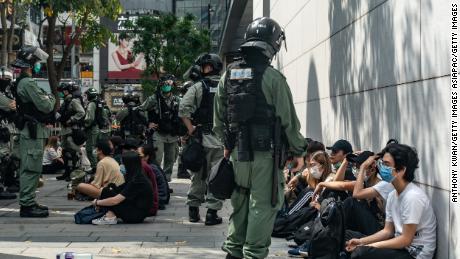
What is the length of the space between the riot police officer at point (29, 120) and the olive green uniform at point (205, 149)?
183 cm

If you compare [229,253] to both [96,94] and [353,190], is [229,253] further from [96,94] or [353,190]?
[96,94]

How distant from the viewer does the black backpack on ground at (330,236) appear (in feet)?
19.6

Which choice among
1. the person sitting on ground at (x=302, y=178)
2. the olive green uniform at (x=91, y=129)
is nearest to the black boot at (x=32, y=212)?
the person sitting on ground at (x=302, y=178)

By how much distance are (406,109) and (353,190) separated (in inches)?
36.9

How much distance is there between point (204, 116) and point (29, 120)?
90.0 inches

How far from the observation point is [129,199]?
884cm

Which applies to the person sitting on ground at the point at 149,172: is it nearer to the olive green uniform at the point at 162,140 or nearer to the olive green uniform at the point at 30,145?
the olive green uniform at the point at 30,145

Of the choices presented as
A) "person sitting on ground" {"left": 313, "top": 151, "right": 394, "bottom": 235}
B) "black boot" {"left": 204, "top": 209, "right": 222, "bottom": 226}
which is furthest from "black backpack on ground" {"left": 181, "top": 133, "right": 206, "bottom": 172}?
"person sitting on ground" {"left": 313, "top": 151, "right": 394, "bottom": 235}

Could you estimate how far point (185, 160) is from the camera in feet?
26.6

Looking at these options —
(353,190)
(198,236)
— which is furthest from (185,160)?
(353,190)

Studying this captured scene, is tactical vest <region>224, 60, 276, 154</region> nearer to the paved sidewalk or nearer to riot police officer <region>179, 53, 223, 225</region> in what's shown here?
the paved sidewalk

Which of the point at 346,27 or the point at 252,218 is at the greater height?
the point at 346,27

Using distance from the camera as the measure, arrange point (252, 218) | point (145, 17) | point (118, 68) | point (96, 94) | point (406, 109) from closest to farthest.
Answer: point (252, 218) → point (406, 109) → point (96, 94) → point (145, 17) → point (118, 68)

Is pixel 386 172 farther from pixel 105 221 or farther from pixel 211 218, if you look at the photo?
pixel 105 221
